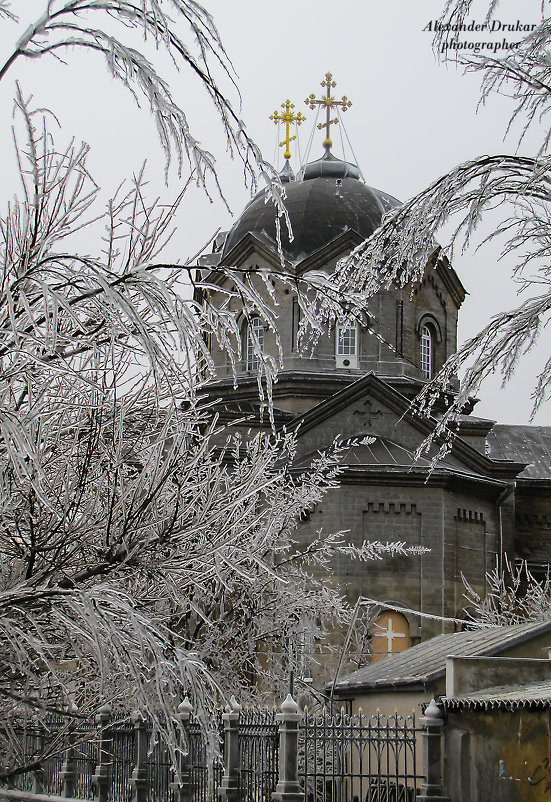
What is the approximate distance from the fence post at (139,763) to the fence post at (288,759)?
2.42 meters

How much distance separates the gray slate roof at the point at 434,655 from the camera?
45.3 ft

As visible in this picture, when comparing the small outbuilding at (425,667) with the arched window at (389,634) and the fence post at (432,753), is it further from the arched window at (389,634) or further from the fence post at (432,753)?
the arched window at (389,634)

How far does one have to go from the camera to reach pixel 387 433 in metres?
29.5

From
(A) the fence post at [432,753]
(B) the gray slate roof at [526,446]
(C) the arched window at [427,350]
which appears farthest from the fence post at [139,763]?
(C) the arched window at [427,350]

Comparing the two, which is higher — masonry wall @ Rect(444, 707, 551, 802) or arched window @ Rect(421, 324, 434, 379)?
arched window @ Rect(421, 324, 434, 379)

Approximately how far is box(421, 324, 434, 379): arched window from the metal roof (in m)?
21.6

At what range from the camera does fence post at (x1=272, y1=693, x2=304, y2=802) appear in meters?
12.5

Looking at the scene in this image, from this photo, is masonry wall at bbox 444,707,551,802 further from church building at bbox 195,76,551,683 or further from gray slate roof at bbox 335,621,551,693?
church building at bbox 195,76,551,683

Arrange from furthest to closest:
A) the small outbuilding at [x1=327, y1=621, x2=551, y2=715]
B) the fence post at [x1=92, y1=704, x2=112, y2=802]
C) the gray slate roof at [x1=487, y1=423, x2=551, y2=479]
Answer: the gray slate roof at [x1=487, y1=423, x2=551, y2=479] < the fence post at [x1=92, y1=704, x2=112, y2=802] < the small outbuilding at [x1=327, y1=621, x2=551, y2=715]

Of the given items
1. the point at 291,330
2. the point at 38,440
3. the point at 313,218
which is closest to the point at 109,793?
the point at 38,440

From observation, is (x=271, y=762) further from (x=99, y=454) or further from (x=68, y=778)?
(x=99, y=454)

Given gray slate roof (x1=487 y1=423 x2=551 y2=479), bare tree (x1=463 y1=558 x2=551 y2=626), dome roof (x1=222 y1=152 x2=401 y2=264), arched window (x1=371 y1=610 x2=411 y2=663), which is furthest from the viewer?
gray slate roof (x1=487 y1=423 x2=551 y2=479)

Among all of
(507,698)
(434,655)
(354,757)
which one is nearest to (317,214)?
(434,655)

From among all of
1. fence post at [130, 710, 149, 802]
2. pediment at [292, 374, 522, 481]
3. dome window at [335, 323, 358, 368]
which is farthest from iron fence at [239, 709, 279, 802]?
dome window at [335, 323, 358, 368]
